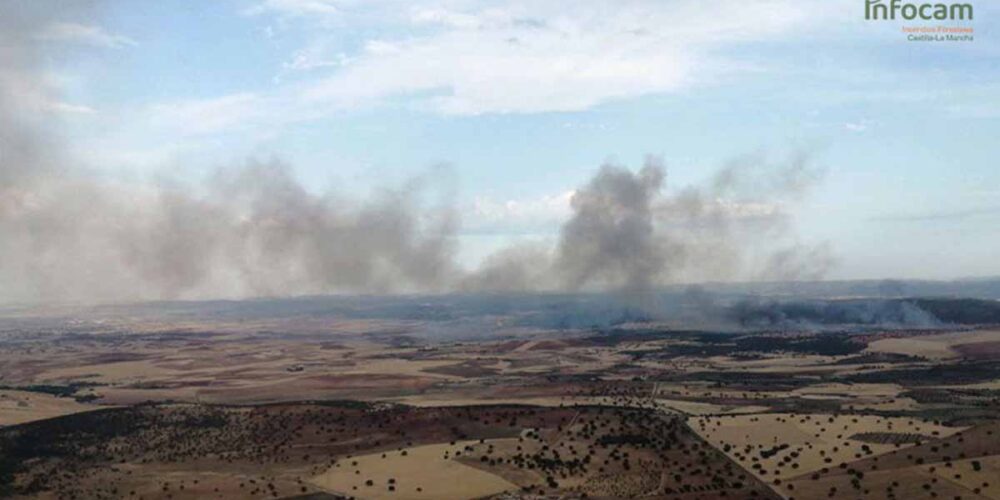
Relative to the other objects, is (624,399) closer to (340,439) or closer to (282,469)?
(340,439)

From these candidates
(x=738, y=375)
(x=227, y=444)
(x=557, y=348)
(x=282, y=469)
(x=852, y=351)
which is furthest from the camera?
(x=557, y=348)

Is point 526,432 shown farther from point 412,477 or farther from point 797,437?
point 797,437

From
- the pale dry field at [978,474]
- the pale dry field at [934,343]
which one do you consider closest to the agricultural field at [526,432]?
the pale dry field at [978,474]

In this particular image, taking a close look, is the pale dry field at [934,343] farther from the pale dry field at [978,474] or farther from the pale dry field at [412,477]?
the pale dry field at [412,477]

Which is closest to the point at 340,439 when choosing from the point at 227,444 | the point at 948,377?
the point at 227,444

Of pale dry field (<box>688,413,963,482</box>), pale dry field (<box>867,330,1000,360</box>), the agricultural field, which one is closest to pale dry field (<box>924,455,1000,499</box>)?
the agricultural field

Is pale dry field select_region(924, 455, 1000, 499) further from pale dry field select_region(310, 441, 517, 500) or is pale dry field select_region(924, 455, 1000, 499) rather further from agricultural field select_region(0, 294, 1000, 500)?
pale dry field select_region(310, 441, 517, 500)
